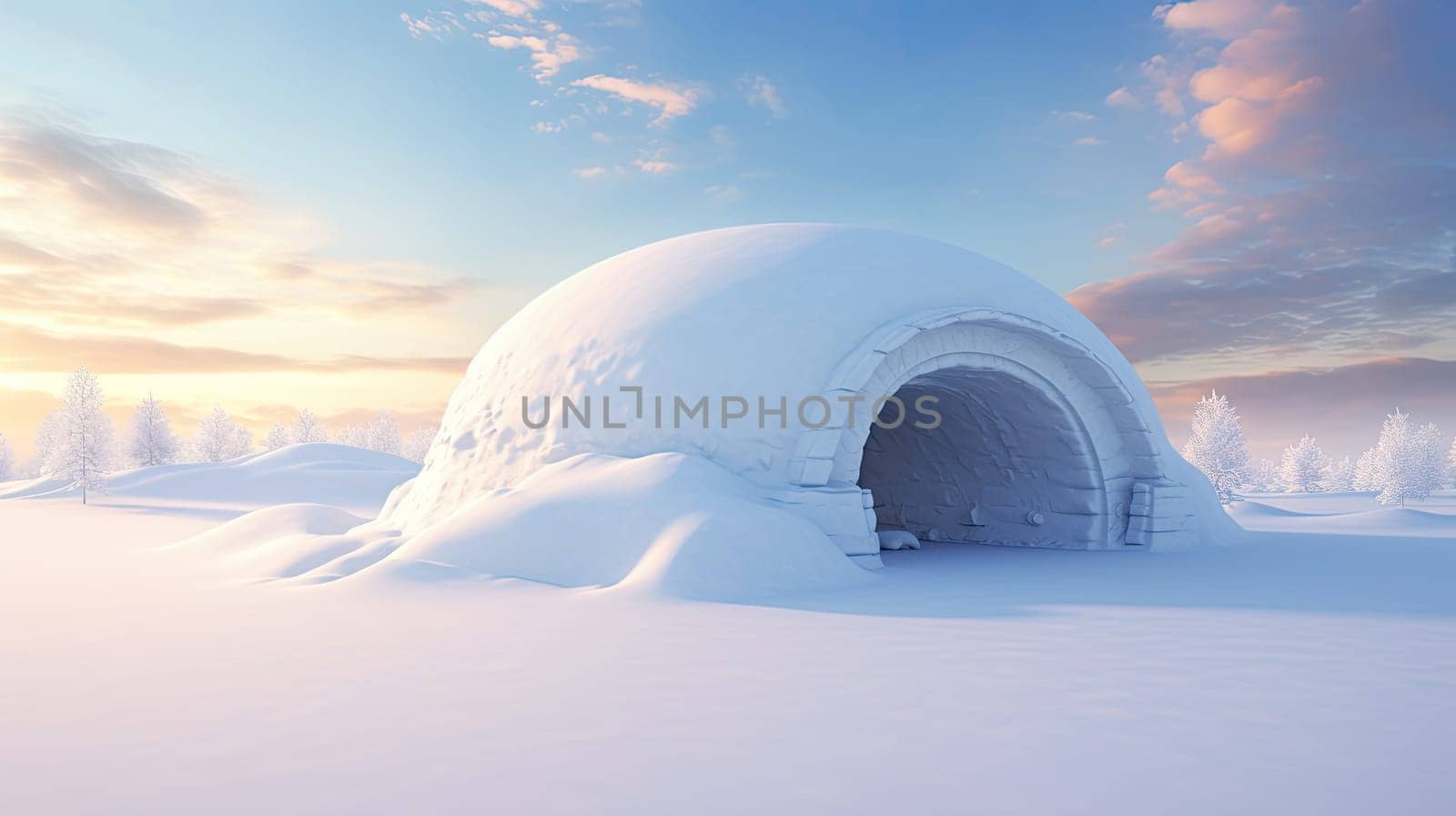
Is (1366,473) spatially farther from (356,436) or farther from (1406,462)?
(356,436)

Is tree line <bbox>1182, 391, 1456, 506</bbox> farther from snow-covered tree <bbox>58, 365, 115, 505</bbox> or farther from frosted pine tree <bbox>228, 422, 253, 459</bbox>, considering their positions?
frosted pine tree <bbox>228, 422, 253, 459</bbox>

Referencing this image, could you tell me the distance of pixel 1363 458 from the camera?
55188mm

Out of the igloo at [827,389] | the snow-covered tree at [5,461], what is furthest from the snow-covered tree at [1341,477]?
the snow-covered tree at [5,461]

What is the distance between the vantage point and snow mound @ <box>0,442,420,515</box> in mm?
33938

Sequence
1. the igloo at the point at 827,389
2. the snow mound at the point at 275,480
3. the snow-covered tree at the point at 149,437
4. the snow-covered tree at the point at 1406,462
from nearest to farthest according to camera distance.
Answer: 1. the igloo at the point at 827,389
2. the snow mound at the point at 275,480
3. the snow-covered tree at the point at 1406,462
4. the snow-covered tree at the point at 149,437

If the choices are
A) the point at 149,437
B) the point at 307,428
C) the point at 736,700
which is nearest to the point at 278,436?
the point at 307,428

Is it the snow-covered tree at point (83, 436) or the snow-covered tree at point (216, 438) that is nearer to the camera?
the snow-covered tree at point (83, 436)

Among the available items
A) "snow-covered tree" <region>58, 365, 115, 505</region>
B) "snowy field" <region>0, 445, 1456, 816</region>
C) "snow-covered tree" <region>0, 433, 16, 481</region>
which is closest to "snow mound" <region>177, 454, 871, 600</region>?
"snowy field" <region>0, 445, 1456, 816</region>

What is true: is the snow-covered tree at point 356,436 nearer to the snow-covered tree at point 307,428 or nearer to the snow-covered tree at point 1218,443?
the snow-covered tree at point 307,428

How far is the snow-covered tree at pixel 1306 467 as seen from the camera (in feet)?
179

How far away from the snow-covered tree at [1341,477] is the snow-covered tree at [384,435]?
215 ft

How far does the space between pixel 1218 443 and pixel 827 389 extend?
32.6 m

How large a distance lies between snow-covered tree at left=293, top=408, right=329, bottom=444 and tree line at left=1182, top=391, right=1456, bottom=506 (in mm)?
57198

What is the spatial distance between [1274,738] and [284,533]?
13506mm
